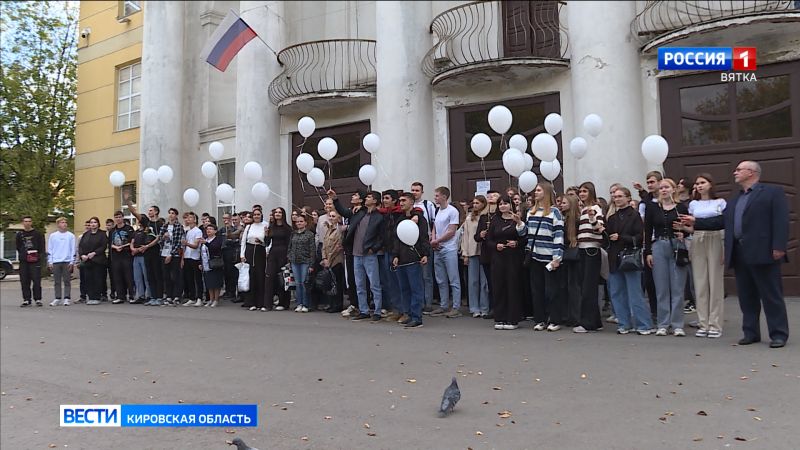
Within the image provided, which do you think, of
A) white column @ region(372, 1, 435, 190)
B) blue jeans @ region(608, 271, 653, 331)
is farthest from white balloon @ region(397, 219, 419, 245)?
white column @ region(372, 1, 435, 190)

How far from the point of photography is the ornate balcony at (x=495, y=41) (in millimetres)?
12109

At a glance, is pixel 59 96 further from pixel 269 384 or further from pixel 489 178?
pixel 269 384

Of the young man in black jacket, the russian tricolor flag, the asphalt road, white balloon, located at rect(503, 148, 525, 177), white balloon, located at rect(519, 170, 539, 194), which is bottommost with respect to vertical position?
the asphalt road

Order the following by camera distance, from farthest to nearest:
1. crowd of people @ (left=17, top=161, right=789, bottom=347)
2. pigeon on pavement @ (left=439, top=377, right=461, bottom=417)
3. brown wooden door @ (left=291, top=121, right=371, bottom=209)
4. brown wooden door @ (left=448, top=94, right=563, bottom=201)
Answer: brown wooden door @ (left=291, top=121, right=371, bottom=209) < brown wooden door @ (left=448, top=94, right=563, bottom=201) < crowd of people @ (left=17, top=161, right=789, bottom=347) < pigeon on pavement @ (left=439, top=377, right=461, bottom=417)

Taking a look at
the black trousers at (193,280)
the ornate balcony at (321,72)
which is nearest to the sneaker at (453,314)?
the black trousers at (193,280)

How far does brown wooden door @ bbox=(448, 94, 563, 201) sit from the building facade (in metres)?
0.03

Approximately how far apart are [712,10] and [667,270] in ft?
20.9

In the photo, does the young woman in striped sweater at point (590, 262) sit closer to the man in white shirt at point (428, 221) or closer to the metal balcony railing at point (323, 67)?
the man in white shirt at point (428, 221)

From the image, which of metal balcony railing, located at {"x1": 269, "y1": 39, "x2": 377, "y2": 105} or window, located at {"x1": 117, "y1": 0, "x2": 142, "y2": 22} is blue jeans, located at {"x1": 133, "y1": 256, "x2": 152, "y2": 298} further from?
window, located at {"x1": 117, "y1": 0, "x2": 142, "y2": 22}

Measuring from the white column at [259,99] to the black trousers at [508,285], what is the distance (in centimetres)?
905

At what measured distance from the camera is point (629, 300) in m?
7.37

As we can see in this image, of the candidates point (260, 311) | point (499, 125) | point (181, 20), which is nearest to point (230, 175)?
point (181, 20)

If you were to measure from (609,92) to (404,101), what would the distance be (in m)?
A: 4.31

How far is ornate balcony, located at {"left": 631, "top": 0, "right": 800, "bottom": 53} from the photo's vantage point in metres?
9.76
